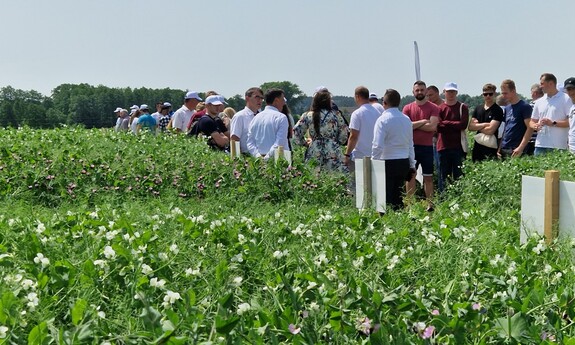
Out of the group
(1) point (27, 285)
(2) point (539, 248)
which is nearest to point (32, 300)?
(1) point (27, 285)

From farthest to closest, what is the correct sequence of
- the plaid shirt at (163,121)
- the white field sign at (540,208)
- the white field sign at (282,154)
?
the plaid shirt at (163,121) → the white field sign at (282,154) → the white field sign at (540,208)

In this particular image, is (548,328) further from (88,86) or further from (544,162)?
(88,86)

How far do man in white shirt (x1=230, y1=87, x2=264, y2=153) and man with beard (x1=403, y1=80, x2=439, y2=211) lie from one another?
198 cm

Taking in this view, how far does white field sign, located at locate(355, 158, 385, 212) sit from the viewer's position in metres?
6.80

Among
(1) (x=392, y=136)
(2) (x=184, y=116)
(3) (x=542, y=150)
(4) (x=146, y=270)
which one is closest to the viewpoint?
(4) (x=146, y=270)

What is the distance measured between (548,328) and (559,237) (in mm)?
1831

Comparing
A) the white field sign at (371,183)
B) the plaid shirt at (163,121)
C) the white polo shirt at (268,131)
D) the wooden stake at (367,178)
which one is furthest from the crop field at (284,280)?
the plaid shirt at (163,121)

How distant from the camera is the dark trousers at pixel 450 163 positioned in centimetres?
1010

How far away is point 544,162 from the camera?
25.9 ft

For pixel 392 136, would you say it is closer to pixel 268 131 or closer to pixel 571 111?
pixel 268 131

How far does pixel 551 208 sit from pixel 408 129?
393 cm

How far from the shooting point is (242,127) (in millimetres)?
9734

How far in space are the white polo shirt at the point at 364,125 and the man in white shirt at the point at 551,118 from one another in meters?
2.06

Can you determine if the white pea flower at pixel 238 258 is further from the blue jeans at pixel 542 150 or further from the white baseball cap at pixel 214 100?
the white baseball cap at pixel 214 100
